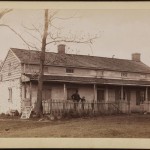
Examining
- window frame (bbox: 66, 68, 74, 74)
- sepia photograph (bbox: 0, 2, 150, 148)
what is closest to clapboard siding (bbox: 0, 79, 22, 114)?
sepia photograph (bbox: 0, 2, 150, 148)

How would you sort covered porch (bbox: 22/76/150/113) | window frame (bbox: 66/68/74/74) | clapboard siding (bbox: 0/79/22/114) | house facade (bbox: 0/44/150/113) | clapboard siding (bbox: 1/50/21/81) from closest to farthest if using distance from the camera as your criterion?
covered porch (bbox: 22/76/150/113) < house facade (bbox: 0/44/150/113) < clapboard siding (bbox: 1/50/21/81) < clapboard siding (bbox: 0/79/22/114) < window frame (bbox: 66/68/74/74)

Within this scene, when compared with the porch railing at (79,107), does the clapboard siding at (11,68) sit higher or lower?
higher

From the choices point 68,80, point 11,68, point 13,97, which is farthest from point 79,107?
point 11,68

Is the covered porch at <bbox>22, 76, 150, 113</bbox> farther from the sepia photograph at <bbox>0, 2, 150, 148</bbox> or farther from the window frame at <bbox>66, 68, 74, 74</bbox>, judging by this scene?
the window frame at <bbox>66, 68, 74, 74</bbox>

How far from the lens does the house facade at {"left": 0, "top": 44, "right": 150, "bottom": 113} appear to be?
1875 centimetres

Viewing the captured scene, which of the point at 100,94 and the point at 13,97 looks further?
the point at 100,94

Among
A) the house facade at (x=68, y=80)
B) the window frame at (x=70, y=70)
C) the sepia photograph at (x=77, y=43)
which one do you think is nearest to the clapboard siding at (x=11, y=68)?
the house facade at (x=68, y=80)

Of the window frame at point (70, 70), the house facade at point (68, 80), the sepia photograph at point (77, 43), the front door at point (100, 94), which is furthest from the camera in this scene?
the front door at point (100, 94)

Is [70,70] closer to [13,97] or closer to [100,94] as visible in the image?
[100,94]

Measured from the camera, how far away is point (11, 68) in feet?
65.5

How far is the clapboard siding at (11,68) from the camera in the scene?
63.3 feet

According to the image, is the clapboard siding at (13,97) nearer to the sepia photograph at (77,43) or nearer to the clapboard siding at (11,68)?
the clapboard siding at (11,68)

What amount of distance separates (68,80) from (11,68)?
127 inches

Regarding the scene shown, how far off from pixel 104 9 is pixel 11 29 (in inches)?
108
